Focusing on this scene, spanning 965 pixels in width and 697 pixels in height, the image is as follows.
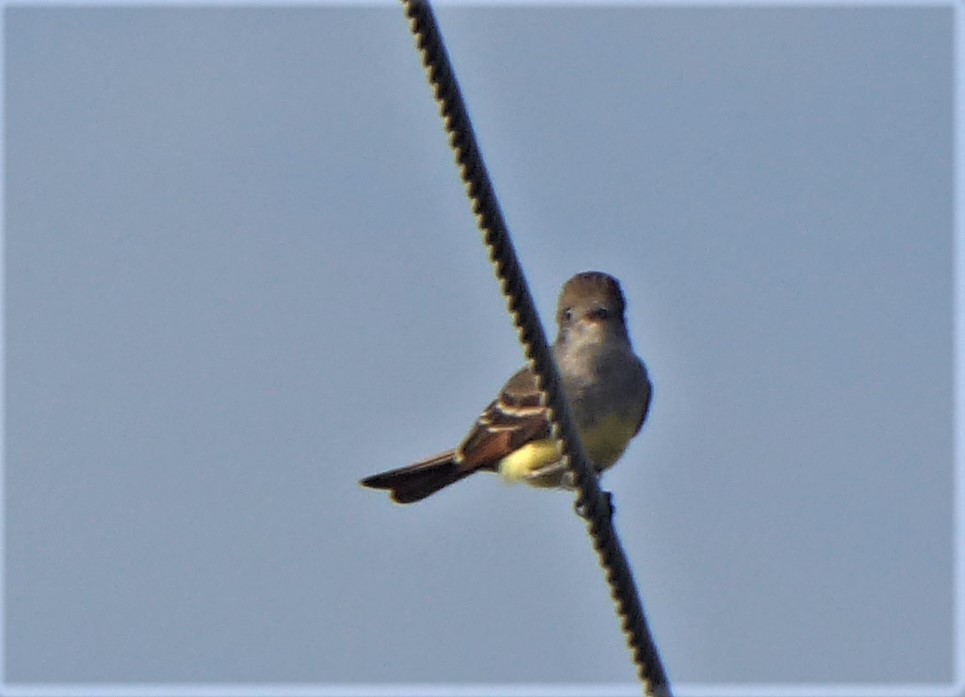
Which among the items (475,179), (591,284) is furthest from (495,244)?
(591,284)

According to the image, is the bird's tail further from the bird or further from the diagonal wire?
the diagonal wire

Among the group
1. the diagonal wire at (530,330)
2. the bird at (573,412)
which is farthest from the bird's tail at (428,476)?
the diagonal wire at (530,330)

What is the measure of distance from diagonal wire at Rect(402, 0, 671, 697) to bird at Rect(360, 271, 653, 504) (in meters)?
2.57

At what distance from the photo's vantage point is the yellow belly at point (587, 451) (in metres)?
8.94

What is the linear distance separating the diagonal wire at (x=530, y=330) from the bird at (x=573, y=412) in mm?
2571

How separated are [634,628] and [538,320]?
1.10m

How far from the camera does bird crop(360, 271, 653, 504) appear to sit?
29.5ft

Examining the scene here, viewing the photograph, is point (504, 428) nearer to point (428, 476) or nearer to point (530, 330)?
point (428, 476)

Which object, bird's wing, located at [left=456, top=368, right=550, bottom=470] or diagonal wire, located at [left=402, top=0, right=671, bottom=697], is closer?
diagonal wire, located at [left=402, top=0, right=671, bottom=697]

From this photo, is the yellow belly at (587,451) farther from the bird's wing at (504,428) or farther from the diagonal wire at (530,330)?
the diagonal wire at (530,330)

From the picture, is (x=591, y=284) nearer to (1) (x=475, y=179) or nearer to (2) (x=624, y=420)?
(2) (x=624, y=420)

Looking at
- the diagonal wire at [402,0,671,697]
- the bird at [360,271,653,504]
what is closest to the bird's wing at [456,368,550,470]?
the bird at [360,271,653,504]

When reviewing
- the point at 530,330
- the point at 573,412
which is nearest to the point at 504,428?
the point at 573,412

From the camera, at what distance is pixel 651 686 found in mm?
5988
